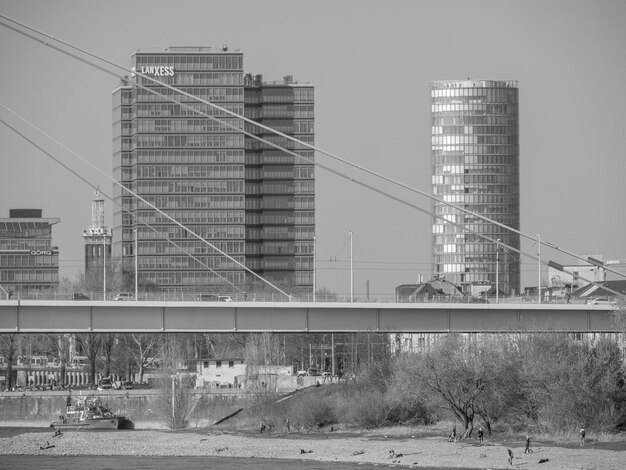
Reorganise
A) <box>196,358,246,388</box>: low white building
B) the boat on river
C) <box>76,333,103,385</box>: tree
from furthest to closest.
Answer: <box>76,333,103,385</box>: tree, <box>196,358,246,388</box>: low white building, the boat on river

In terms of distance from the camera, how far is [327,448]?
105688mm

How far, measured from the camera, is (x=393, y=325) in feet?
394

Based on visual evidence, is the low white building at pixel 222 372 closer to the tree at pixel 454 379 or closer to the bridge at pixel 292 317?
the bridge at pixel 292 317

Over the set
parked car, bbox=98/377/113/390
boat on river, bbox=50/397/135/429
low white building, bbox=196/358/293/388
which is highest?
low white building, bbox=196/358/293/388

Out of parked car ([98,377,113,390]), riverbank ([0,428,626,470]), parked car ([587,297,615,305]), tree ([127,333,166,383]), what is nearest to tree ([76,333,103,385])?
parked car ([98,377,113,390])

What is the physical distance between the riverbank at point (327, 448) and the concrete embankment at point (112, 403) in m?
16.4

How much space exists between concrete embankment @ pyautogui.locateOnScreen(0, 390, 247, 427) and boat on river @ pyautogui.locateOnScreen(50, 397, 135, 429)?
479 centimetres

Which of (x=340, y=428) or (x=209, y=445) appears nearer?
(x=209, y=445)

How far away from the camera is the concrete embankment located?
146 metres

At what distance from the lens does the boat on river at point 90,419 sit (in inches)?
5320

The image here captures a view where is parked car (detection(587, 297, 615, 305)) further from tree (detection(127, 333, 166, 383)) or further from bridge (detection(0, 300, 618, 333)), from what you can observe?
tree (detection(127, 333, 166, 383))

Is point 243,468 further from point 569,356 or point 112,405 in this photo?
point 112,405

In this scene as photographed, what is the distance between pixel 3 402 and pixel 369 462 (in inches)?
2669

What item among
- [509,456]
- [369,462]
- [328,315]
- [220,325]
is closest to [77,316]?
[220,325]
